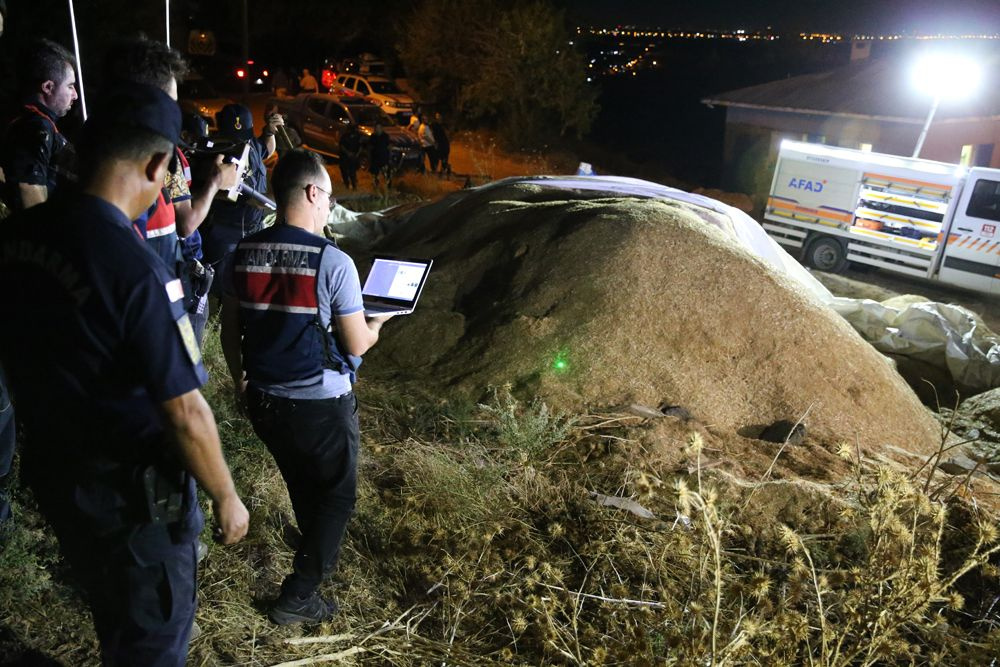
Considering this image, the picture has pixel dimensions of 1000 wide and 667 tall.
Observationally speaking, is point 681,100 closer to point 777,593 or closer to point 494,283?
point 494,283

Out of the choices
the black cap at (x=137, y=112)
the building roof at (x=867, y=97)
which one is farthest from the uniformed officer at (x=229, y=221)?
the building roof at (x=867, y=97)

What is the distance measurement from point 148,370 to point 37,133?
2280 mm

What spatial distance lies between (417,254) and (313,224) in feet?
16.5

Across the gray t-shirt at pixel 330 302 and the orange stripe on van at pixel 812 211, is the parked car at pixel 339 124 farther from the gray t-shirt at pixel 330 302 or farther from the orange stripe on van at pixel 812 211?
the gray t-shirt at pixel 330 302

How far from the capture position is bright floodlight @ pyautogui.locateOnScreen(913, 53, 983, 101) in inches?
661

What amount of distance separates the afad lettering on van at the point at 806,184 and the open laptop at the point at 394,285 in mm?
12978

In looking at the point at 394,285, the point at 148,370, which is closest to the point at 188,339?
the point at 148,370

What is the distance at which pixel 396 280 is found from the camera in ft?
10.1

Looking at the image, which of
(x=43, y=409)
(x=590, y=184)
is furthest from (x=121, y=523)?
(x=590, y=184)

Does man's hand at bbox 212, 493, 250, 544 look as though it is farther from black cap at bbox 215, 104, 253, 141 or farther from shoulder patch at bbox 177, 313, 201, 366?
black cap at bbox 215, 104, 253, 141

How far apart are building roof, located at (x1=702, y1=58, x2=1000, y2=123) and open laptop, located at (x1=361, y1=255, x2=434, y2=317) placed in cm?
1772

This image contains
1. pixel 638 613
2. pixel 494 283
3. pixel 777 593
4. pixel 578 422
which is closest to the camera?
pixel 638 613

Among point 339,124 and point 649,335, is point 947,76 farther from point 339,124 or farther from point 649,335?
point 649,335

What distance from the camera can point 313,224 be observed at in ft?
9.00
